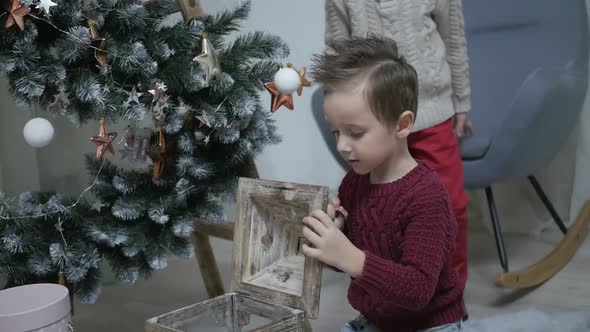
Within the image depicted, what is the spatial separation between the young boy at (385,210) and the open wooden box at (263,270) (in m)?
0.07

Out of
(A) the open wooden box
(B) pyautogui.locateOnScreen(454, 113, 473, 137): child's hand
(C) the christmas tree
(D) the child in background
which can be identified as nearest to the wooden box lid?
(A) the open wooden box

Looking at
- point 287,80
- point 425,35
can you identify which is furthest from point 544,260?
point 287,80

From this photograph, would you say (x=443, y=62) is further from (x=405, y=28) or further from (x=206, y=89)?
(x=206, y=89)

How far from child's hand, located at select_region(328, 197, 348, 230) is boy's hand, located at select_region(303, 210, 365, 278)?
3.4 inches

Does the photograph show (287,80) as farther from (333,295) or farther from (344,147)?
(333,295)

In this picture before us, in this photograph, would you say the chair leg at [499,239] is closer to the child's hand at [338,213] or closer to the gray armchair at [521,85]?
the gray armchair at [521,85]

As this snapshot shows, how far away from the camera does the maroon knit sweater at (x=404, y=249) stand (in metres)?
0.88

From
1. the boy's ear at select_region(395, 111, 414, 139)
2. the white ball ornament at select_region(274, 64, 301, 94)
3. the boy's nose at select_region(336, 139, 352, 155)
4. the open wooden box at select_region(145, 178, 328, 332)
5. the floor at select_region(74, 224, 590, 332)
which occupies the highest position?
the white ball ornament at select_region(274, 64, 301, 94)

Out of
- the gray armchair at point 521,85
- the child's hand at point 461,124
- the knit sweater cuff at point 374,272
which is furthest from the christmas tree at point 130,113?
the gray armchair at point 521,85

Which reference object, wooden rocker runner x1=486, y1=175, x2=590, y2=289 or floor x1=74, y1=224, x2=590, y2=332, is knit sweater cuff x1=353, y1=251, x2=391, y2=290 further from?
wooden rocker runner x1=486, y1=175, x2=590, y2=289

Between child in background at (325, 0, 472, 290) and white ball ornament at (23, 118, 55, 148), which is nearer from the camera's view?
white ball ornament at (23, 118, 55, 148)

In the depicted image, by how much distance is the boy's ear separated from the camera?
0.92 m

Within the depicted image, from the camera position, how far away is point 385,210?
3.09ft

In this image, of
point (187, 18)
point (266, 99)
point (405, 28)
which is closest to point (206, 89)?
point (187, 18)
